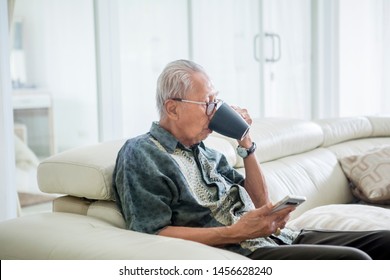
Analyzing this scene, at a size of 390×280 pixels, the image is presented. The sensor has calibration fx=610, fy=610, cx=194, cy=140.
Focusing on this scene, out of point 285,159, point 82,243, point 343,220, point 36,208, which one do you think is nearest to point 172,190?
point 82,243

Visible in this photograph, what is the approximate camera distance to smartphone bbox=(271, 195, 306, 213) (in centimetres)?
162

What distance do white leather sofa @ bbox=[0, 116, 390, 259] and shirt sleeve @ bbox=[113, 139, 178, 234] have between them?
0.05 metres

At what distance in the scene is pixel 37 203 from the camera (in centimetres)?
328

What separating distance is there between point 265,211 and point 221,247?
183 millimetres

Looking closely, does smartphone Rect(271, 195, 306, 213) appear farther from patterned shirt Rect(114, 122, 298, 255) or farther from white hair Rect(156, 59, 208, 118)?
white hair Rect(156, 59, 208, 118)

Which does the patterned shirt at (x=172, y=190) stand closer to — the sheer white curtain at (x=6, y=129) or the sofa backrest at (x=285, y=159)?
the sofa backrest at (x=285, y=159)

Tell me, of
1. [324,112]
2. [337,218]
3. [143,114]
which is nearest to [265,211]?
[337,218]

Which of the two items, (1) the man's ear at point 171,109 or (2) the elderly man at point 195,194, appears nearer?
(2) the elderly man at point 195,194

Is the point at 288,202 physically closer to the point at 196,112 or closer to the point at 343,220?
the point at 196,112

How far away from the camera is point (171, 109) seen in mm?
1879

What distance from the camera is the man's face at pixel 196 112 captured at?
1.87 meters

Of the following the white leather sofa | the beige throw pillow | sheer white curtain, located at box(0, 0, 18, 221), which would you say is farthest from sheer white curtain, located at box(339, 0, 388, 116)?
sheer white curtain, located at box(0, 0, 18, 221)

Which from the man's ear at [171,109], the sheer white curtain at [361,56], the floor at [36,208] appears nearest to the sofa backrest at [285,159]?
the man's ear at [171,109]

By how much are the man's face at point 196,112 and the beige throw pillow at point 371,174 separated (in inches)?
47.9
